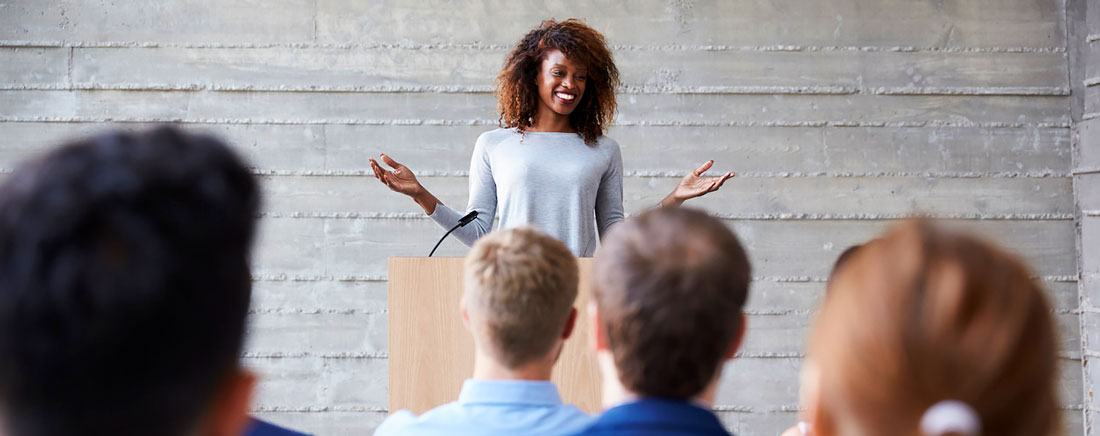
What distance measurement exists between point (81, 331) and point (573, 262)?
2.95ft

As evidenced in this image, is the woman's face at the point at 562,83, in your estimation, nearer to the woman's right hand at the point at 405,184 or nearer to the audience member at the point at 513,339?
the woman's right hand at the point at 405,184

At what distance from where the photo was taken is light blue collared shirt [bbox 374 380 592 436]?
106 centimetres

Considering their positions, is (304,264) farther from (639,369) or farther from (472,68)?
(639,369)

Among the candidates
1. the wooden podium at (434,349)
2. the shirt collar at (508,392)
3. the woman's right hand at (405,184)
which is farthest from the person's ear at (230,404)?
the woman's right hand at (405,184)

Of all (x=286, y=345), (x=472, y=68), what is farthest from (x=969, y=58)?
(x=286, y=345)

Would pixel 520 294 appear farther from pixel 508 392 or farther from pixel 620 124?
pixel 620 124

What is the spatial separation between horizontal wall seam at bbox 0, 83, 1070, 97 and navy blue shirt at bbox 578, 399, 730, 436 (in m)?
2.48

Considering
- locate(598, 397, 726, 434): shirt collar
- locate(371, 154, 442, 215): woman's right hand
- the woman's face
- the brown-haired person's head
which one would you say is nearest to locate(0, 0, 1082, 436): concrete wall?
the woman's face

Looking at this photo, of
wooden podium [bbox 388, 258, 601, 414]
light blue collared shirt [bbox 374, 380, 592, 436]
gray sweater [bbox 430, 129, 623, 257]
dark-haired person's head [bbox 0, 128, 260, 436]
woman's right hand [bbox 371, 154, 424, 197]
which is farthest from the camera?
gray sweater [bbox 430, 129, 623, 257]

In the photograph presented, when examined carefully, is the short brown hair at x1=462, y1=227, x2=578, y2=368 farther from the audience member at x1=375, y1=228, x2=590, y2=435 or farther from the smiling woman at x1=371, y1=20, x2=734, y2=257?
the smiling woman at x1=371, y1=20, x2=734, y2=257

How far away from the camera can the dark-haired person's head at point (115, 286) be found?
1.37ft

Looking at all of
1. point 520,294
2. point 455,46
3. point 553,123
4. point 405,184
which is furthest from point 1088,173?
point 520,294

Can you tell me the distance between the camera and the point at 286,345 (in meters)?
3.22

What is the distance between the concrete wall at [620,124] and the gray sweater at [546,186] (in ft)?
2.91
